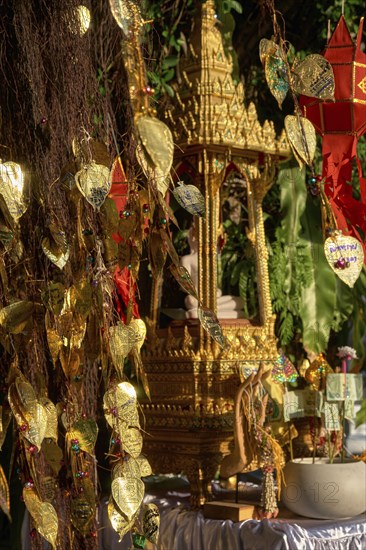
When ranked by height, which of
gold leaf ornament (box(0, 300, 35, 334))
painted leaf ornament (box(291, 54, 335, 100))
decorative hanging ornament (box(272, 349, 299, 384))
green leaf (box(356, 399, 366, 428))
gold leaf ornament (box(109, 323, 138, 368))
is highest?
painted leaf ornament (box(291, 54, 335, 100))

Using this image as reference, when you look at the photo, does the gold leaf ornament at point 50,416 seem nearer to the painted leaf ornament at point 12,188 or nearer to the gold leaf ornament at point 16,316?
the gold leaf ornament at point 16,316

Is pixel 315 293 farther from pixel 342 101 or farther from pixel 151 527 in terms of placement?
pixel 151 527

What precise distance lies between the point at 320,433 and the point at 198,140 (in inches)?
37.8

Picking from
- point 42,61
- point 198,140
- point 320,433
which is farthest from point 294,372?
point 42,61

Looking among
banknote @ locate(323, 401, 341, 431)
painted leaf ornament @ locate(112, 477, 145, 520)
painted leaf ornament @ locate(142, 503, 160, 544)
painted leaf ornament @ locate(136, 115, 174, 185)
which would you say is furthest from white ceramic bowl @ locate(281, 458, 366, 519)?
painted leaf ornament @ locate(136, 115, 174, 185)

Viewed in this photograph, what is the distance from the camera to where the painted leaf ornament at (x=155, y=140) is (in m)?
1.09

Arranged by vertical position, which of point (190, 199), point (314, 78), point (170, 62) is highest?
point (170, 62)

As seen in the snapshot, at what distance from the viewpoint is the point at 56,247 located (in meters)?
1.47

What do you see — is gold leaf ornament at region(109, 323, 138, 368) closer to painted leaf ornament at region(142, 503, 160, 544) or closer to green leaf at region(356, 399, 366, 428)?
painted leaf ornament at region(142, 503, 160, 544)

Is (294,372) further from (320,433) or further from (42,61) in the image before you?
(42,61)

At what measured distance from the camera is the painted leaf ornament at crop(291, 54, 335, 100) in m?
1.42

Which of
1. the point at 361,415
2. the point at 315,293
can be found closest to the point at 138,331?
the point at 315,293

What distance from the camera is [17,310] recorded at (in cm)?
145

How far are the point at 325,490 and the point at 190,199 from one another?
1199 mm
